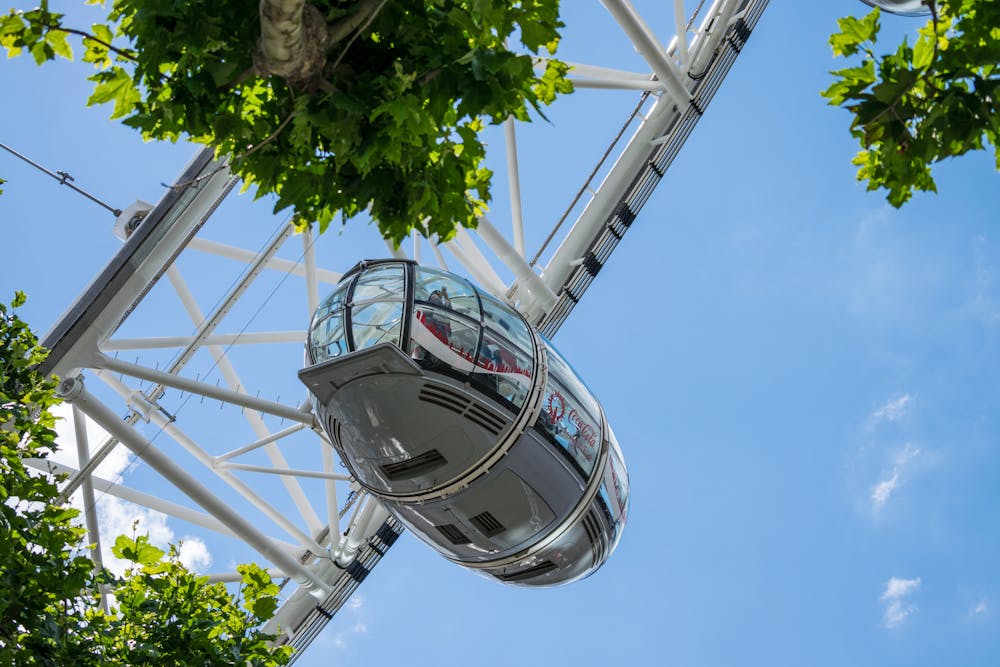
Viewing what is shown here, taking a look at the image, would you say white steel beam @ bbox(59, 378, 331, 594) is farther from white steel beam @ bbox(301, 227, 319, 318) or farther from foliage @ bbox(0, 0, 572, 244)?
foliage @ bbox(0, 0, 572, 244)

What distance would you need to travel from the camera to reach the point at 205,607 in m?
7.45

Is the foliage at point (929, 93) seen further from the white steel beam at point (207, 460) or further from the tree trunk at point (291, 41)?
the white steel beam at point (207, 460)

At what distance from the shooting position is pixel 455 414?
901 centimetres

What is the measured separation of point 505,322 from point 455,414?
116cm

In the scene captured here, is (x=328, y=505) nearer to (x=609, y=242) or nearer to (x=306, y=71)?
(x=609, y=242)

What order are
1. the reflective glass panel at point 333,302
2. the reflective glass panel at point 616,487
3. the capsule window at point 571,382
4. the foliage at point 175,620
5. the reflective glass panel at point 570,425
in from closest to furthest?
1. the foliage at point 175,620
2. the reflective glass panel at point 333,302
3. the reflective glass panel at point 570,425
4. the capsule window at point 571,382
5. the reflective glass panel at point 616,487

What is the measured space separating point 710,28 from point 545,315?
4682mm

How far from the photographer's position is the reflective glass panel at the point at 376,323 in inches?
357

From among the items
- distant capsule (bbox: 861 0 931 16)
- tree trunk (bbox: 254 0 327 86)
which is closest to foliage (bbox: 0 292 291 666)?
tree trunk (bbox: 254 0 327 86)

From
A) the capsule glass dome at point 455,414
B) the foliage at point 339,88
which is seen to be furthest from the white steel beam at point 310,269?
the foliage at point 339,88

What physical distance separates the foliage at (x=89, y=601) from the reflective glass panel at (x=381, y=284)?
8.75 feet

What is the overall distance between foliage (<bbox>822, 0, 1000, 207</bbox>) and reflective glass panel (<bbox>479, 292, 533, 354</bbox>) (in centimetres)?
483


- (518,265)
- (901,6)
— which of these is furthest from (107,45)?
(518,265)

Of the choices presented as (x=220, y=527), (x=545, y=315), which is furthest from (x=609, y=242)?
(x=220, y=527)
